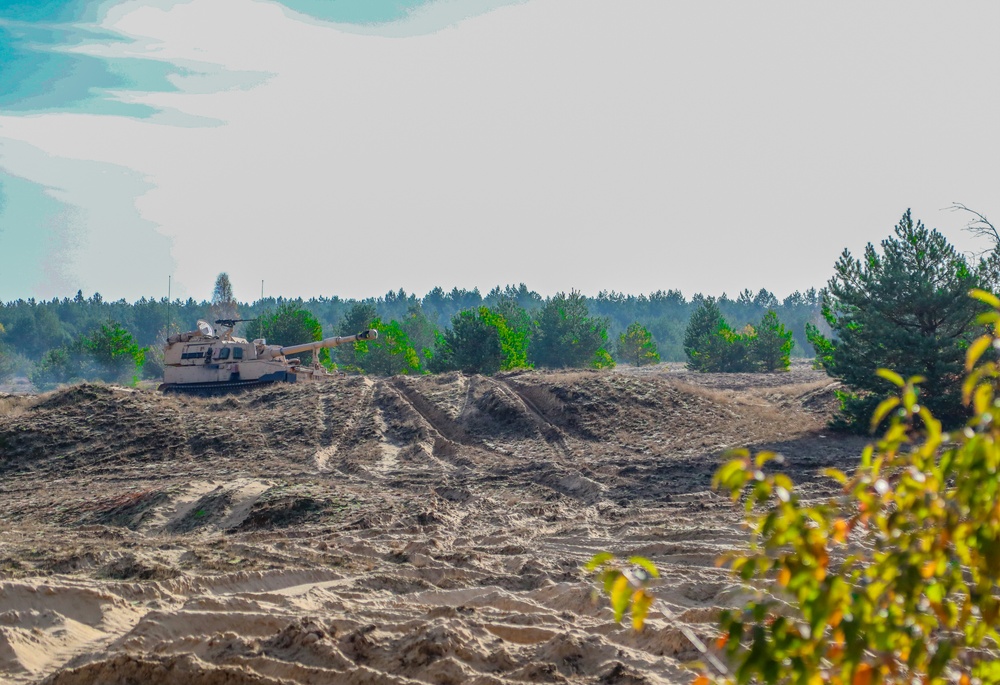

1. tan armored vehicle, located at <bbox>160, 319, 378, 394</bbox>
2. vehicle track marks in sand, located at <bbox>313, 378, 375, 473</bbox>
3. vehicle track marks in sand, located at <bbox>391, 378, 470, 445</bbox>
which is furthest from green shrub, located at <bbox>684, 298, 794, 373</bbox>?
vehicle track marks in sand, located at <bbox>313, 378, 375, 473</bbox>

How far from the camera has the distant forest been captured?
5103 inches

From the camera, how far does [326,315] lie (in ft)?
560

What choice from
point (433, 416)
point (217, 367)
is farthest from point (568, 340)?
point (433, 416)

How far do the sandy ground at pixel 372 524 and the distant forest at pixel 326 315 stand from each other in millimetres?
68882

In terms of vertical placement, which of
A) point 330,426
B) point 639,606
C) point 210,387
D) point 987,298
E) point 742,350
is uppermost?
point 987,298

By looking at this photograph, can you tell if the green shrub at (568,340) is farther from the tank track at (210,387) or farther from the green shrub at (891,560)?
the green shrub at (891,560)

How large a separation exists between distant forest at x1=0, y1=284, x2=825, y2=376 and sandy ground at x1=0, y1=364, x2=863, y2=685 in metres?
68.9

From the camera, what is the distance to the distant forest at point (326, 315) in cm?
12962

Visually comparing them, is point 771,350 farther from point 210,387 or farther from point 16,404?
point 16,404

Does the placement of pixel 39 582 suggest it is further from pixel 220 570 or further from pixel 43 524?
pixel 43 524

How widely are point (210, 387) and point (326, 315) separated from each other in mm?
139329

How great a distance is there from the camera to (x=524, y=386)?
98.5ft

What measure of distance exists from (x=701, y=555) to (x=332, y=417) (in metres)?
17.7

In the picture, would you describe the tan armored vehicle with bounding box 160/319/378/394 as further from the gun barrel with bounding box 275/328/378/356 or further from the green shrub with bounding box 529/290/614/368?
the green shrub with bounding box 529/290/614/368
